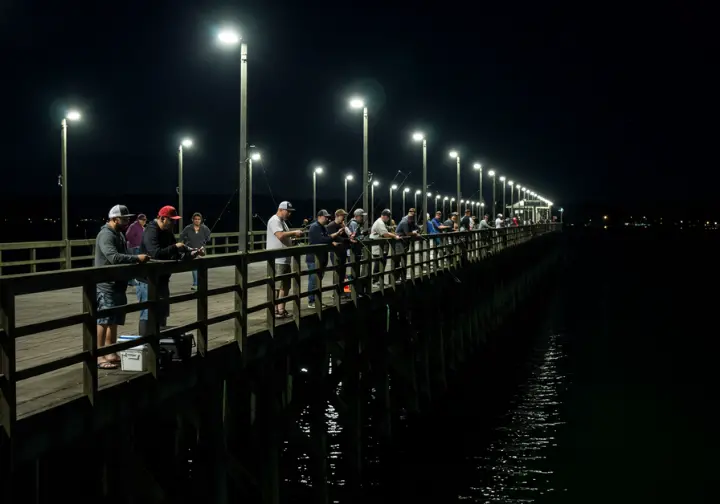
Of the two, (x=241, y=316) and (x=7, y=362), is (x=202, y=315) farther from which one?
(x=7, y=362)

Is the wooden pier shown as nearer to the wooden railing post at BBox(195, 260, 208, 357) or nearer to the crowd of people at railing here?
the wooden railing post at BBox(195, 260, 208, 357)

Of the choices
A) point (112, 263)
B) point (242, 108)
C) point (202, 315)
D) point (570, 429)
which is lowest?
point (570, 429)

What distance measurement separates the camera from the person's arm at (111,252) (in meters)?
8.94

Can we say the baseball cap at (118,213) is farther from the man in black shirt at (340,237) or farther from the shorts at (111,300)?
the man in black shirt at (340,237)

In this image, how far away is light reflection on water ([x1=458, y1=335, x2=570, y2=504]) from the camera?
1600cm

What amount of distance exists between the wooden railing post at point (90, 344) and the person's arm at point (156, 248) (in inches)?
117

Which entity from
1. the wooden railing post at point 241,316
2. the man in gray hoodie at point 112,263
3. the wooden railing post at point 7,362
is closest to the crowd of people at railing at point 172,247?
the man in gray hoodie at point 112,263

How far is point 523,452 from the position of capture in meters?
18.6

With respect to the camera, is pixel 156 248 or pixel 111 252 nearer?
pixel 111 252

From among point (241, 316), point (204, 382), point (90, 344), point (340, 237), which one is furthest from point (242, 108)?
point (90, 344)

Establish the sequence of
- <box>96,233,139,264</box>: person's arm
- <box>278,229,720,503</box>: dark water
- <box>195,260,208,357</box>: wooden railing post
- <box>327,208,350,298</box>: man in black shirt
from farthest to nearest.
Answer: <box>278,229,720,503</box>: dark water, <box>327,208,350,298</box>: man in black shirt, <box>195,260,208,357</box>: wooden railing post, <box>96,233,139,264</box>: person's arm

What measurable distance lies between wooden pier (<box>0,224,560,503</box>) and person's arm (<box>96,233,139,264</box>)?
47 centimetres

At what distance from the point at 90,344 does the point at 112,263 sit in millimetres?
2029

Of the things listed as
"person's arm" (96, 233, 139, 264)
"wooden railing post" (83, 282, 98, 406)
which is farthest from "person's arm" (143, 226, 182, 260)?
"wooden railing post" (83, 282, 98, 406)
